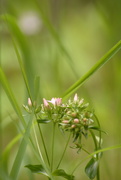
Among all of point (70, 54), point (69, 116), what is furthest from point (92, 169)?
point (70, 54)

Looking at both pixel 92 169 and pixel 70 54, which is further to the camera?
pixel 70 54

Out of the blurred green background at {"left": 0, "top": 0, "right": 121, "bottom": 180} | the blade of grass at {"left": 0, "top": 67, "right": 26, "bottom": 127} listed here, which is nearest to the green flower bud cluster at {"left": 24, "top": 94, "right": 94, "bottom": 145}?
the blade of grass at {"left": 0, "top": 67, "right": 26, "bottom": 127}

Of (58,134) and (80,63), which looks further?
(80,63)

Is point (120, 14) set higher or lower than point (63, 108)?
higher

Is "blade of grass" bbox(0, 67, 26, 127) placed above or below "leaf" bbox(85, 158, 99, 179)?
above

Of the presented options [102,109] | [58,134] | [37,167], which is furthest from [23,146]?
[102,109]

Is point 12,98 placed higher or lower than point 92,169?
higher

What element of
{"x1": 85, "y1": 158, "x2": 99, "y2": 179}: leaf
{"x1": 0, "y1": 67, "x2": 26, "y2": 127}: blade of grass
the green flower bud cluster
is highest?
{"x1": 0, "y1": 67, "x2": 26, "y2": 127}: blade of grass

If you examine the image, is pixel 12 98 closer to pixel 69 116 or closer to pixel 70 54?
pixel 69 116

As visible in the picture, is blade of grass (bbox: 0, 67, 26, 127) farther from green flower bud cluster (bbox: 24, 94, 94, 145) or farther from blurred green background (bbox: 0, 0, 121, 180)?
blurred green background (bbox: 0, 0, 121, 180)

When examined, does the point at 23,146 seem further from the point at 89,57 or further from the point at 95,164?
the point at 89,57

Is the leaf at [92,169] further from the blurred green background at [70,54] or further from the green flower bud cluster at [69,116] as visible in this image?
the blurred green background at [70,54]
